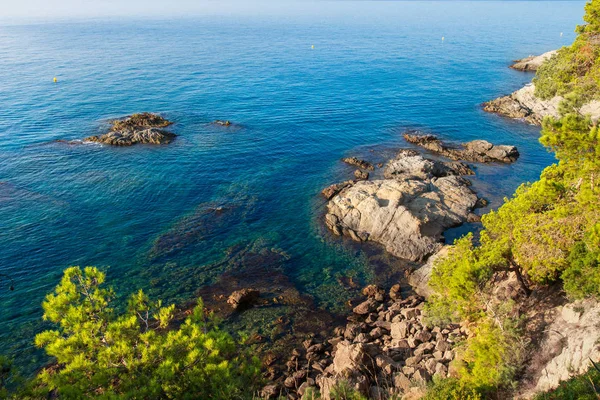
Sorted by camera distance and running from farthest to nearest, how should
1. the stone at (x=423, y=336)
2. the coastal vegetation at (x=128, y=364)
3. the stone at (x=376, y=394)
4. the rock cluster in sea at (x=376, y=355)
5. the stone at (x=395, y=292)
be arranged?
the stone at (x=395, y=292)
the stone at (x=423, y=336)
the rock cluster in sea at (x=376, y=355)
the stone at (x=376, y=394)
the coastal vegetation at (x=128, y=364)

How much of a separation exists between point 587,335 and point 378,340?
15.3 metres

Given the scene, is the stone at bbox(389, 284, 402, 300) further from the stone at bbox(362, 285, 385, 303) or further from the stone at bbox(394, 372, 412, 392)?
the stone at bbox(394, 372, 412, 392)

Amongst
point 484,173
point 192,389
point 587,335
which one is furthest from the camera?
point 484,173

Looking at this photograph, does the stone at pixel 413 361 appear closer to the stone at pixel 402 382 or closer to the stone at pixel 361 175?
the stone at pixel 402 382

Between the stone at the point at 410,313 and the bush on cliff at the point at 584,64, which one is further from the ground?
the bush on cliff at the point at 584,64

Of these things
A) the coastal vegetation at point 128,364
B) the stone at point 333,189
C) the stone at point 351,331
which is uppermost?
the coastal vegetation at point 128,364

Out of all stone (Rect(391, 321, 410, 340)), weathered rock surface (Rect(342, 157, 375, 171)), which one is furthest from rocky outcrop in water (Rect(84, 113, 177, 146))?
stone (Rect(391, 321, 410, 340))

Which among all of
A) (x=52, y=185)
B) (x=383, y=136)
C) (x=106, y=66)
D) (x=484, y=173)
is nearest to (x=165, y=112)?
(x=52, y=185)

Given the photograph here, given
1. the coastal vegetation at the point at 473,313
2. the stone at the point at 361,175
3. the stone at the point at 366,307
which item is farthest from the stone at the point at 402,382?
the stone at the point at 361,175

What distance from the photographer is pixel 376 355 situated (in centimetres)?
2959

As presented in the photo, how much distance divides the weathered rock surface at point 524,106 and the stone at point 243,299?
73.8 metres

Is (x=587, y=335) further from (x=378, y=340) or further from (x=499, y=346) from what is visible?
(x=378, y=340)

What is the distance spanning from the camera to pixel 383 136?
246ft

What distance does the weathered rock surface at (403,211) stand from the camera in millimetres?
44406
